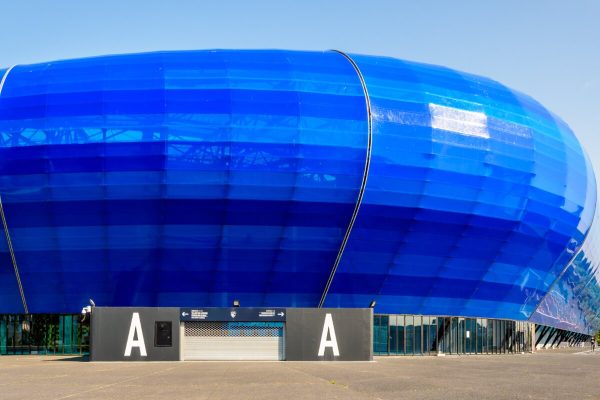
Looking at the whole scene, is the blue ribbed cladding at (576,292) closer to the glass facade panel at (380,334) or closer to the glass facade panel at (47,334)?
the glass facade panel at (380,334)

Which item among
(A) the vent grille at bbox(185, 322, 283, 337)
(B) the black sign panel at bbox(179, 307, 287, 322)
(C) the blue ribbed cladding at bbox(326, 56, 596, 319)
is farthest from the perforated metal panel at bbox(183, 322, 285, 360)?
(C) the blue ribbed cladding at bbox(326, 56, 596, 319)

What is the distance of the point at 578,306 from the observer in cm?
7700

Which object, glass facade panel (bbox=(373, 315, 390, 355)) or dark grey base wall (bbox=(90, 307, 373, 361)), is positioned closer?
dark grey base wall (bbox=(90, 307, 373, 361))

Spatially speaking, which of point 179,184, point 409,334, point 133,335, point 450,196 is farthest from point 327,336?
point 450,196

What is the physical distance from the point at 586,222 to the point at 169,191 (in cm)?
3618

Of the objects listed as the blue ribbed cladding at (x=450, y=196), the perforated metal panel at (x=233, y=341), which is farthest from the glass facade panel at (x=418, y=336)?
the perforated metal panel at (x=233, y=341)

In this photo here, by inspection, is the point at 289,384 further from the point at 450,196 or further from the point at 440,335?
the point at 440,335

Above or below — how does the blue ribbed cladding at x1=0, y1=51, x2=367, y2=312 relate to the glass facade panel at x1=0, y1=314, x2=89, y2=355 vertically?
above

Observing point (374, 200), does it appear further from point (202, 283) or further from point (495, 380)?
point (495, 380)

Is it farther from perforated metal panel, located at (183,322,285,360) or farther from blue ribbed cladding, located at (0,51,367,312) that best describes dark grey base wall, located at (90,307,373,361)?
blue ribbed cladding, located at (0,51,367,312)

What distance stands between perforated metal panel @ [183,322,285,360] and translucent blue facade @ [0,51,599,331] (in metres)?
8.20

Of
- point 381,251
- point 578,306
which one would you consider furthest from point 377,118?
point 578,306

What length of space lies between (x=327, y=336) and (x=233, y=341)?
482 centimetres

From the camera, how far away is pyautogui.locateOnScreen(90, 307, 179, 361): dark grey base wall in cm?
4038
